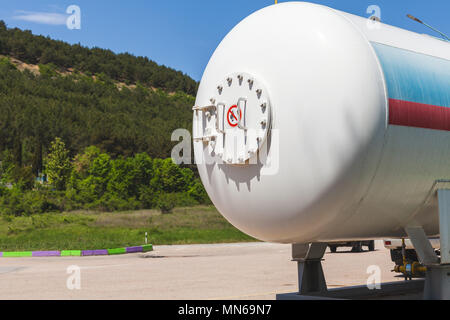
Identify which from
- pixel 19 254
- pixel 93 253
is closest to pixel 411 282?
pixel 93 253

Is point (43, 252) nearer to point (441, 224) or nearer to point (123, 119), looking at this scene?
point (441, 224)

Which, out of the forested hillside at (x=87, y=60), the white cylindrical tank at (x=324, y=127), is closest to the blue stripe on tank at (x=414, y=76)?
the white cylindrical tank at (x=324, y=127)

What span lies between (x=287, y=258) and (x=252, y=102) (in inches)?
482

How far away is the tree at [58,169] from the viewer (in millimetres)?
63325

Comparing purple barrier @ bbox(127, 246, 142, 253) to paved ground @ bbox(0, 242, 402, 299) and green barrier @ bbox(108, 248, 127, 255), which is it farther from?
paved ground @ bbox(0, 242, 402, 299)

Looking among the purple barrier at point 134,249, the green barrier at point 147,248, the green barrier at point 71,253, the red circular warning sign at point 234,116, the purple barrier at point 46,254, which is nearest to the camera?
the red circular warning sign at point 234,116

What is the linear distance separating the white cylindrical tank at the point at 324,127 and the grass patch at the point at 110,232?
54.2 feet

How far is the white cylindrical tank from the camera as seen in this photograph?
18.3 ft

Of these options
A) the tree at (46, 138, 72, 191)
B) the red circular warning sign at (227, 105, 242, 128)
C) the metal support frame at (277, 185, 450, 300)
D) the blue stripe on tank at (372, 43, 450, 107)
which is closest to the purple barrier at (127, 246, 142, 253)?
the metal support frame at (277, 185, 450, 300)

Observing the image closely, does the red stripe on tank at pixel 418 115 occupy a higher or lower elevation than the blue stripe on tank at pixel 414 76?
lower

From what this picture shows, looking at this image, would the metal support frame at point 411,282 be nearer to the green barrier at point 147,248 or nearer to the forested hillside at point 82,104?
the green barrier at point 147,248

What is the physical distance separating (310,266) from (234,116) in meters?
2.40

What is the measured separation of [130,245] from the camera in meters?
22.8
